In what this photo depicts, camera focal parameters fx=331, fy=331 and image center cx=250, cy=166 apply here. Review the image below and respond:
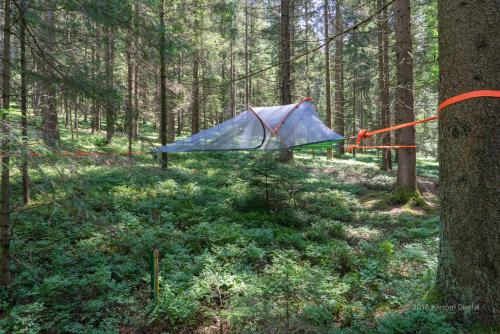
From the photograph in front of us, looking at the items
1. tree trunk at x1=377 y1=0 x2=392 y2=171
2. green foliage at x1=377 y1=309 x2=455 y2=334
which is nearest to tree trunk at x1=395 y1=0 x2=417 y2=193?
tree trunk at x1=377 y1=0 x2=392 y2=171

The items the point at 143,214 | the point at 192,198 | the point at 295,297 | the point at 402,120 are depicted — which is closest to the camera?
the point at 295,297

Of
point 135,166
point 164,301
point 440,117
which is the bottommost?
point 164,301

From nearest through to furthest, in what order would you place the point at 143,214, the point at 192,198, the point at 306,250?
the point at 306,250 → the point at 143,214 → the point at 192,198

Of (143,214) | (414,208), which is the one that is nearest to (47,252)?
(143,214)

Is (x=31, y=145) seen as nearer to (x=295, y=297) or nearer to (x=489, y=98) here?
(x=295, y=297)

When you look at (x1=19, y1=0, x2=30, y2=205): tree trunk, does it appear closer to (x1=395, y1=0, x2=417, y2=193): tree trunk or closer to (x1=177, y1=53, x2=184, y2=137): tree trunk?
(x1=177, y1=53, x2=184, y2=137): tree trunk

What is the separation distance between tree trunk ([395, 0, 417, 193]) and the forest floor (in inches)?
36.7

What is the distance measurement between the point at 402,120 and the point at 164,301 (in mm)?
7620

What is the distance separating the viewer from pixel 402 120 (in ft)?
28.6

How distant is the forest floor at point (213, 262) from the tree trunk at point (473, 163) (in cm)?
37

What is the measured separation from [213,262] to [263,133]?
2.90 meters

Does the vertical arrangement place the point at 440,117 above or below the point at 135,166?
above

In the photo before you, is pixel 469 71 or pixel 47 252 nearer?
pixel 469 71

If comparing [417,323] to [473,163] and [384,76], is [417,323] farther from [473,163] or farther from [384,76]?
[384,76]
